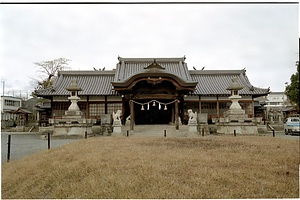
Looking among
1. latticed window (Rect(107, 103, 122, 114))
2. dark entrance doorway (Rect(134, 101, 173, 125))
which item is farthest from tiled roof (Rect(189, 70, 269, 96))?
latticed window (Rect(107, 103, 122, 114))

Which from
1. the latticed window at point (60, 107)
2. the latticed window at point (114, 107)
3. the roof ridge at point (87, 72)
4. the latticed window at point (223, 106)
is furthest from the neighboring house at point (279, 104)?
the latticed window at point (60, 107)

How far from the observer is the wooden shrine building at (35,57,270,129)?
52.3ft

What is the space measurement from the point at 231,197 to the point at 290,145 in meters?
3.36

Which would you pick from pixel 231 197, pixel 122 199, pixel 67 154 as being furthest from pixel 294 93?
pixel 67 154

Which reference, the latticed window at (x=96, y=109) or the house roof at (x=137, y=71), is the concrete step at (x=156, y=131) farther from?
the house roof at (x=137, y=71)

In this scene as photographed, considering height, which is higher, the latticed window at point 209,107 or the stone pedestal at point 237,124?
the latticed window at point 209,107

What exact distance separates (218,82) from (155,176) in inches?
646

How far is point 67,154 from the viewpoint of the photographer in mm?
6332

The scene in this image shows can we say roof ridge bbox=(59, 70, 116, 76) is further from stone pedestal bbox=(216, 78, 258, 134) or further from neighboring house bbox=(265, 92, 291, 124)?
neighboring house bbox=(265, 92, 291, 124)

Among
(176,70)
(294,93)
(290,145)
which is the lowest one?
(290,145)

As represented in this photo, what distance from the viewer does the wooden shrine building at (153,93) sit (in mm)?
15930

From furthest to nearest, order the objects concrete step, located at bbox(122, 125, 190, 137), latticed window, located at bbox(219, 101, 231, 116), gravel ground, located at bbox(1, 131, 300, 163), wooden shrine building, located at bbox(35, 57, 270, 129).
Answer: latticed window, located at bbox(219, 101, 231, 116), wooden shrine building, located at bbox(35, 57, 270, 129), concrete step, located at bbox(122, 125, 190, 137), gravel ground, located at bbox(1, 131, 300, 163)

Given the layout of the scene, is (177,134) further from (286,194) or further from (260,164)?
(286,194)

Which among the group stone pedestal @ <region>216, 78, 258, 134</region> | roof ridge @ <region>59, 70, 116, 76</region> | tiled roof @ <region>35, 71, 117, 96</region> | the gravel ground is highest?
roof ridge @ <region>59, 70, 116, 76</region>
